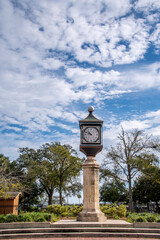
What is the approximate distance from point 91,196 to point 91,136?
3786 mm

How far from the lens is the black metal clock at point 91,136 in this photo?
16062 millimetres

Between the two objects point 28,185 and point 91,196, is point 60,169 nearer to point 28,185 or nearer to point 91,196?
point 28,185

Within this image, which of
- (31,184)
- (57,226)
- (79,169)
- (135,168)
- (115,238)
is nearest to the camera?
(115,238)

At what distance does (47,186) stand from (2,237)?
28.3 m

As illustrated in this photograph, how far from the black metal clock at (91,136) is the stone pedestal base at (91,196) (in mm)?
651

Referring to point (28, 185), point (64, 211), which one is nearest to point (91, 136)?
point (64, 211)

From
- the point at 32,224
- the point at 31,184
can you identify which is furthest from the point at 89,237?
the point at 31,184

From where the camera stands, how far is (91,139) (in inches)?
638

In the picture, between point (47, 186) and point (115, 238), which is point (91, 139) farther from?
point (47, 186)

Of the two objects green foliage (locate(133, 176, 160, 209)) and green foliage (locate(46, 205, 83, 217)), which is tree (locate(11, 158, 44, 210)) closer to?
green foliage (locate(133, 176, 160, 209))

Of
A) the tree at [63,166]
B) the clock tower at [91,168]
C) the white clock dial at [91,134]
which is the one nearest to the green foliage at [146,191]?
the tree at [63,166]

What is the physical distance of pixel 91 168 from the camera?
1559cm

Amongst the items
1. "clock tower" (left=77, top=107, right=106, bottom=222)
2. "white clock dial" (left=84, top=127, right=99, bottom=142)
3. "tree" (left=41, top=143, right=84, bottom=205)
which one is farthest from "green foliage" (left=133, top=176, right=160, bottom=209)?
"white clock dial" (left=84, top=127, right=99, bottom=142)

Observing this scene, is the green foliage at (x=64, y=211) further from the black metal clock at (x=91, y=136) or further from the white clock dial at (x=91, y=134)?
the white clock dial at (x=91, y=134)
